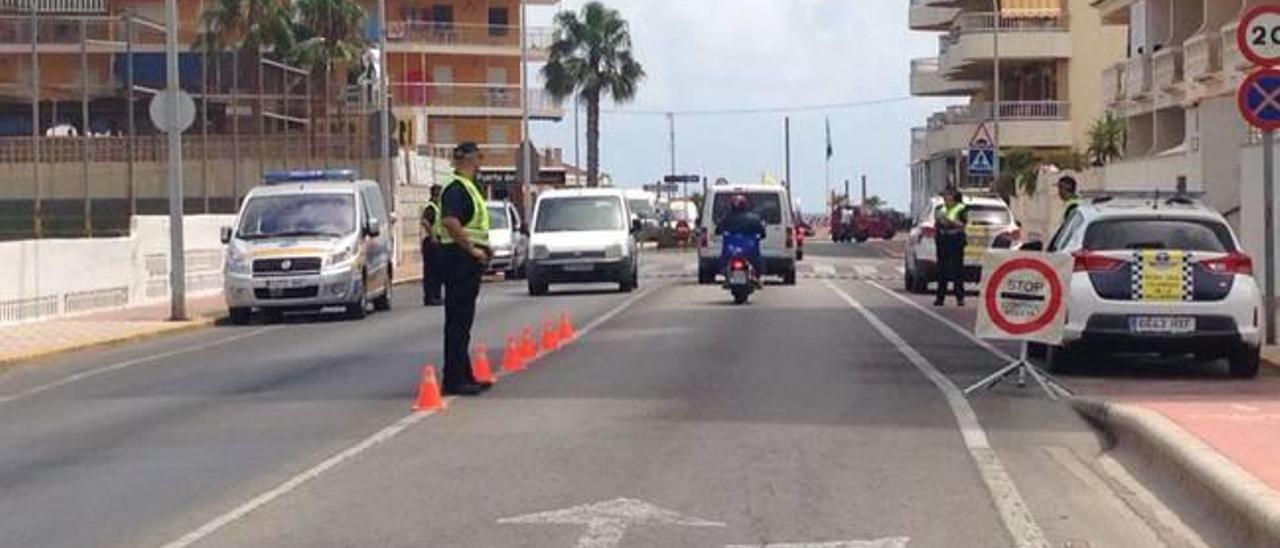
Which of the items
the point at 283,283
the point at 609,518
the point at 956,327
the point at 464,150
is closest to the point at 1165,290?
the point at 464,150

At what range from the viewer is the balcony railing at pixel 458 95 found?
272 feet

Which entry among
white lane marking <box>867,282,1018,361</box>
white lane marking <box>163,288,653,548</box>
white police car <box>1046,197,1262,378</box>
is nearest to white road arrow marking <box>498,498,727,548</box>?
white lane marking <box>163,288,653,548</box>

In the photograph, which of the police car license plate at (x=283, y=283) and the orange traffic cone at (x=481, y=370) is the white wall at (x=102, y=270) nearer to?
the police car license plate at (x=283, y=283)

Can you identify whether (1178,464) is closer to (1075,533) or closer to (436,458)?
(1075,533)

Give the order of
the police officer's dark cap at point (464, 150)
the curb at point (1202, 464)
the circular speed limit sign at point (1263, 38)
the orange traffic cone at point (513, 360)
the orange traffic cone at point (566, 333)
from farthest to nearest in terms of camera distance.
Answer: the orange traffic cone at point (566, 333)
the orange traffic cone at point (513, 360)
the circular speed limit sign at point (1263, 38)
the police officer's dark cap at point (464, 150)
the curb at point (1202, 464)

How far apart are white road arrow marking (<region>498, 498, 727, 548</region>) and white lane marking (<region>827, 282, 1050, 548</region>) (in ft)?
5.02

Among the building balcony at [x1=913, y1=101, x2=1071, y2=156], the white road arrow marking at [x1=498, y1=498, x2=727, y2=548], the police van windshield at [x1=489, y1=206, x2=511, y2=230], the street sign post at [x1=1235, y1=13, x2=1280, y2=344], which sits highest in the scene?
the building balcony at [x1=913, y1=101, x2=1071, y2=156]

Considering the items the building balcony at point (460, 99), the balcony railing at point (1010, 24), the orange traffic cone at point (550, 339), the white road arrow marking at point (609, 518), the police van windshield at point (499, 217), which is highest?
the balcony railing at point (1010, 24)

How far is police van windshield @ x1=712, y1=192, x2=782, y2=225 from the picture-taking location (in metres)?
40.6

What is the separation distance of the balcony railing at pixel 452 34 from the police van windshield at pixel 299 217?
49778 millimetres

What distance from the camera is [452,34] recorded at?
3319 inches

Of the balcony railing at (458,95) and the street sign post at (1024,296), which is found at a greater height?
the balcony railing at (458,95)

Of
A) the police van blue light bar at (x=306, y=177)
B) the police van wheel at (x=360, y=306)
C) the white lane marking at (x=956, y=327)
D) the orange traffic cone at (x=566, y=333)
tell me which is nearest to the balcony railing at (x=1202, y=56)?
the white lane marking at (x=956, y=327)

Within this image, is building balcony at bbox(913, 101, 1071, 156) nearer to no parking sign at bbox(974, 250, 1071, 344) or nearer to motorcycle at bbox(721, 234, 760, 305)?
motorcycle at bbox(721, 234, 760, 305)
